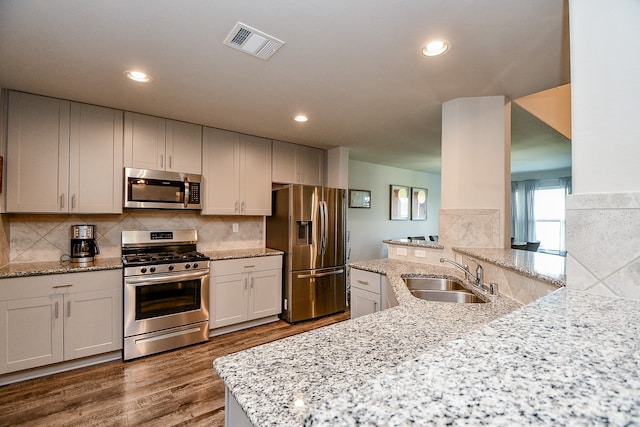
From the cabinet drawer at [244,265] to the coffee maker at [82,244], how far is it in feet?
3.66

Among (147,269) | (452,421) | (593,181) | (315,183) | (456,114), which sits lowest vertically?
(147,269)

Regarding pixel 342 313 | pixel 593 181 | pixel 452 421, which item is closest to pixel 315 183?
pixel 342 313

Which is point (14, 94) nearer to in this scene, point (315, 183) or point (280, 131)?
point (280, 131)

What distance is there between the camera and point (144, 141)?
3.04 metres

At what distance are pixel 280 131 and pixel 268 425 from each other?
10.9ft

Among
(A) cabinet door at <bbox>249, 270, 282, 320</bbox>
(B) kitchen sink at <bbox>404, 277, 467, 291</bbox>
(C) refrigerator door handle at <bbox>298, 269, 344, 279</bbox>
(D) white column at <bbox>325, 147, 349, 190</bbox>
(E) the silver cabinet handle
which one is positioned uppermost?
(D) white column at <bbox>325, 147, 349, 190</bbox>

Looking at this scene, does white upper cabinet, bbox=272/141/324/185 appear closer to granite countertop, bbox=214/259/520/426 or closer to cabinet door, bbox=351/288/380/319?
cabinet door, bbox=351/288/380/319

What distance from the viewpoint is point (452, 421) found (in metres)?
0.31

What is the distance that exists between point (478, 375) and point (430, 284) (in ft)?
6.71

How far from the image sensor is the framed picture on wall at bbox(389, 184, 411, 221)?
239 inches

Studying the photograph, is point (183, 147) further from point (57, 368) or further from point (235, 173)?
point (57, 368)

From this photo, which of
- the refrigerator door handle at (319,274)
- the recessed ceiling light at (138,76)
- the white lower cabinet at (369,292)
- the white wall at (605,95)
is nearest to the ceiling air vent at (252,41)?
the recessed ceiling light at (138,76)

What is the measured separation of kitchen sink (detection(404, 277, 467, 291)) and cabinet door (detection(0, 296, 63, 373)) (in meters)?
2.85

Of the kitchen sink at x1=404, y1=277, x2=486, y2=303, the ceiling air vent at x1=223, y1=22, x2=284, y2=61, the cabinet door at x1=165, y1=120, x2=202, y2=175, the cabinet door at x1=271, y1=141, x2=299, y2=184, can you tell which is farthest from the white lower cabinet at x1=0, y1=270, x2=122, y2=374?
the kitchen sink at x1=404, y1=277, x2=486, y2=303
